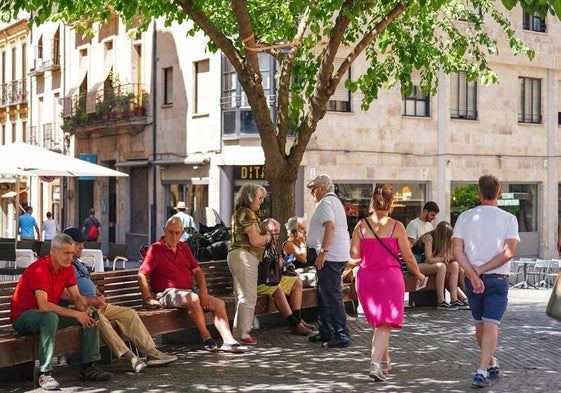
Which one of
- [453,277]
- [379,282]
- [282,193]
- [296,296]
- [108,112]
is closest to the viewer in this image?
[379,282]

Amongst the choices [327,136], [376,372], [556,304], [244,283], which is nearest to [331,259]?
[244,283]

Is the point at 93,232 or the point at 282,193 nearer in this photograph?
the point at 282,193

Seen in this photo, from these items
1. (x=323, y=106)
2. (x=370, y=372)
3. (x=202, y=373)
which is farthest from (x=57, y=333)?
(x=323, y=106)

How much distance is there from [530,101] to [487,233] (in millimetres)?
27031

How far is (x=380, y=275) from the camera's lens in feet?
31.9

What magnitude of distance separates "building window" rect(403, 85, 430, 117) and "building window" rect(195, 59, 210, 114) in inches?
234

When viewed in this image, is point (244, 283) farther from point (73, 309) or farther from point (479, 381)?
point (479, 381)

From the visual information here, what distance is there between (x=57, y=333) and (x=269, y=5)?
9351mm

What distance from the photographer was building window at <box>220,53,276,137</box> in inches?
1154

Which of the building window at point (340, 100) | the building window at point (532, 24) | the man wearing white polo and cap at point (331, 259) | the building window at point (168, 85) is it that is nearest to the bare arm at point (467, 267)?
the man wearing white polo and cap at point (331, 259)

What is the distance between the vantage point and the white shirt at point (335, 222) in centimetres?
1152

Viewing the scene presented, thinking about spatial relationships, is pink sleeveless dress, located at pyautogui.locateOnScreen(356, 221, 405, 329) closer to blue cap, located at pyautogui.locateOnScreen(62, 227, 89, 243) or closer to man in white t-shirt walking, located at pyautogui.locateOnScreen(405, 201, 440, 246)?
blue cap, located at pyautogui.locateOnScreen(62, 227, 89, 243)

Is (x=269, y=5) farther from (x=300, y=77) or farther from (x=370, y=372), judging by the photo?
(x=370, y=372)

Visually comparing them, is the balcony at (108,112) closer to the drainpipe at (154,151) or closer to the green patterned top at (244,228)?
the drainpipe at (154,151)
